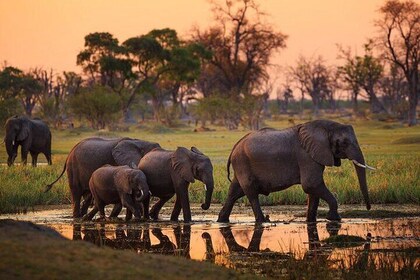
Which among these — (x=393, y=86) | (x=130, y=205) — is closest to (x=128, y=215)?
(x=130, y=205)

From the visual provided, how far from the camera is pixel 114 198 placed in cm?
1517

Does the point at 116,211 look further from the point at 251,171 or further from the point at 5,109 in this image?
the point at 5,109

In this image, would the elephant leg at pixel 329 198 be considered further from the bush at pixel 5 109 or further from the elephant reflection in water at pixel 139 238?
the bush at pixel 5 109

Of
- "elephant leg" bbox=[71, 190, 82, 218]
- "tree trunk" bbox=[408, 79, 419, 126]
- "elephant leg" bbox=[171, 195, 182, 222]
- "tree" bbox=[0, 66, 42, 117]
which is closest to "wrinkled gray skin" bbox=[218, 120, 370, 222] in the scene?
"elephant leg" bbox=[171, 195, 182, 222]

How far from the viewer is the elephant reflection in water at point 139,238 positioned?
11.3 metres

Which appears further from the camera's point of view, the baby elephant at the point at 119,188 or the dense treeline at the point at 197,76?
the dense treeline at the point at 197,76

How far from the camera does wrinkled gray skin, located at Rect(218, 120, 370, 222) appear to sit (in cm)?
1462

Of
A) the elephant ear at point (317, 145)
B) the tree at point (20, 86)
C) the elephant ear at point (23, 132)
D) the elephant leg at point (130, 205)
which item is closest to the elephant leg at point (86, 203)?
the elephant leg at point (130, 205)

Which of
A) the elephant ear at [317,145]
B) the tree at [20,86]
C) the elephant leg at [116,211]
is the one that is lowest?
the elephant leg at [116,211]

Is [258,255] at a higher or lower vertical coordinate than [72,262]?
lower

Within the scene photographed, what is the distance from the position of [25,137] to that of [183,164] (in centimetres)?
1438

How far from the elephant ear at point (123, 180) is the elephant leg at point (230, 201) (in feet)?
4.67

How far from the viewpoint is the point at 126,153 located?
16406mm

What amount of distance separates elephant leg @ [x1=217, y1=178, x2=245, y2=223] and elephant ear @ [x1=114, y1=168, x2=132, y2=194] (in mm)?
1423
